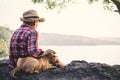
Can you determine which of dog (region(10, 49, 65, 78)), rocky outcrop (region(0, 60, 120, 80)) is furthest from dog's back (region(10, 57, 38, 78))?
rocky outcrop (region(0, 60, 120, 80))

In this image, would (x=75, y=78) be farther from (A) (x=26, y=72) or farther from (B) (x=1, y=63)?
(B) (x=1, y=63)

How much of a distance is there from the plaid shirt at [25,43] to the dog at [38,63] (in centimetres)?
20

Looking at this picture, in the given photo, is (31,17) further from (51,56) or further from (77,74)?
(77,74)

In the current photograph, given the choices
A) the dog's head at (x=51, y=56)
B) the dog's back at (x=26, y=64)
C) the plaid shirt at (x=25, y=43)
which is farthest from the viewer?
the dog's head at (x=51, y=56)

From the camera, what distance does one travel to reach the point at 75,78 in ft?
32.5

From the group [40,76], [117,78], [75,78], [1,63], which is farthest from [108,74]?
[1,63]

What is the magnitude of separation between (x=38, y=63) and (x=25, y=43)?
726mm

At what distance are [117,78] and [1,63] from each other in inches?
173

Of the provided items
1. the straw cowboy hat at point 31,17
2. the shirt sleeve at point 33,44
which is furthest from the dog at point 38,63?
the straw cowboy hat at point 31,17

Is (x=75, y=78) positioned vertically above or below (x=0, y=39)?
above

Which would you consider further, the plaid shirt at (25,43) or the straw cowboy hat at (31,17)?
the straw cowboy hat at (31,17)

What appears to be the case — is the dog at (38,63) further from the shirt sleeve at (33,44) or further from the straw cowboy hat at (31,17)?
the straw cowboy hat at (31,17)

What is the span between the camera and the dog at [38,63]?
972 cm

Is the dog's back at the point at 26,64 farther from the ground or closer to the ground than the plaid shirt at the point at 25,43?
closer to the ground
